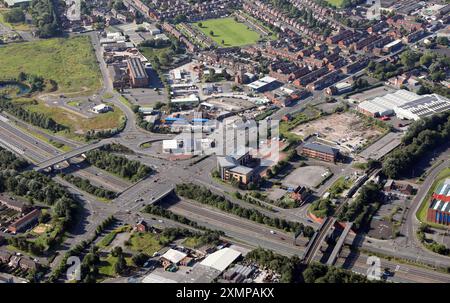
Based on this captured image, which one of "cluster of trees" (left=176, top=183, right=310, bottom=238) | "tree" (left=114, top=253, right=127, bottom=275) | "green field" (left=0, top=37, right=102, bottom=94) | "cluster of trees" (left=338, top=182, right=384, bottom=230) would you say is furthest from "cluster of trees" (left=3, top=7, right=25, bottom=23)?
"cluster of trees" (left=338, top=182, right=384, bottom=230)

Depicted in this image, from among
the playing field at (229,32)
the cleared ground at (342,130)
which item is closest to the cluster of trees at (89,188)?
the cleared ground at (342,130)

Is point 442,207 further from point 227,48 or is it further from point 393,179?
point 227,48

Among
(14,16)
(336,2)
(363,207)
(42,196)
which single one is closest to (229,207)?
(363,207)

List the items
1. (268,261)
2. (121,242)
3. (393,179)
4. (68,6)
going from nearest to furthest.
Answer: (268,261), (121,242), (393,179), (68,6)
